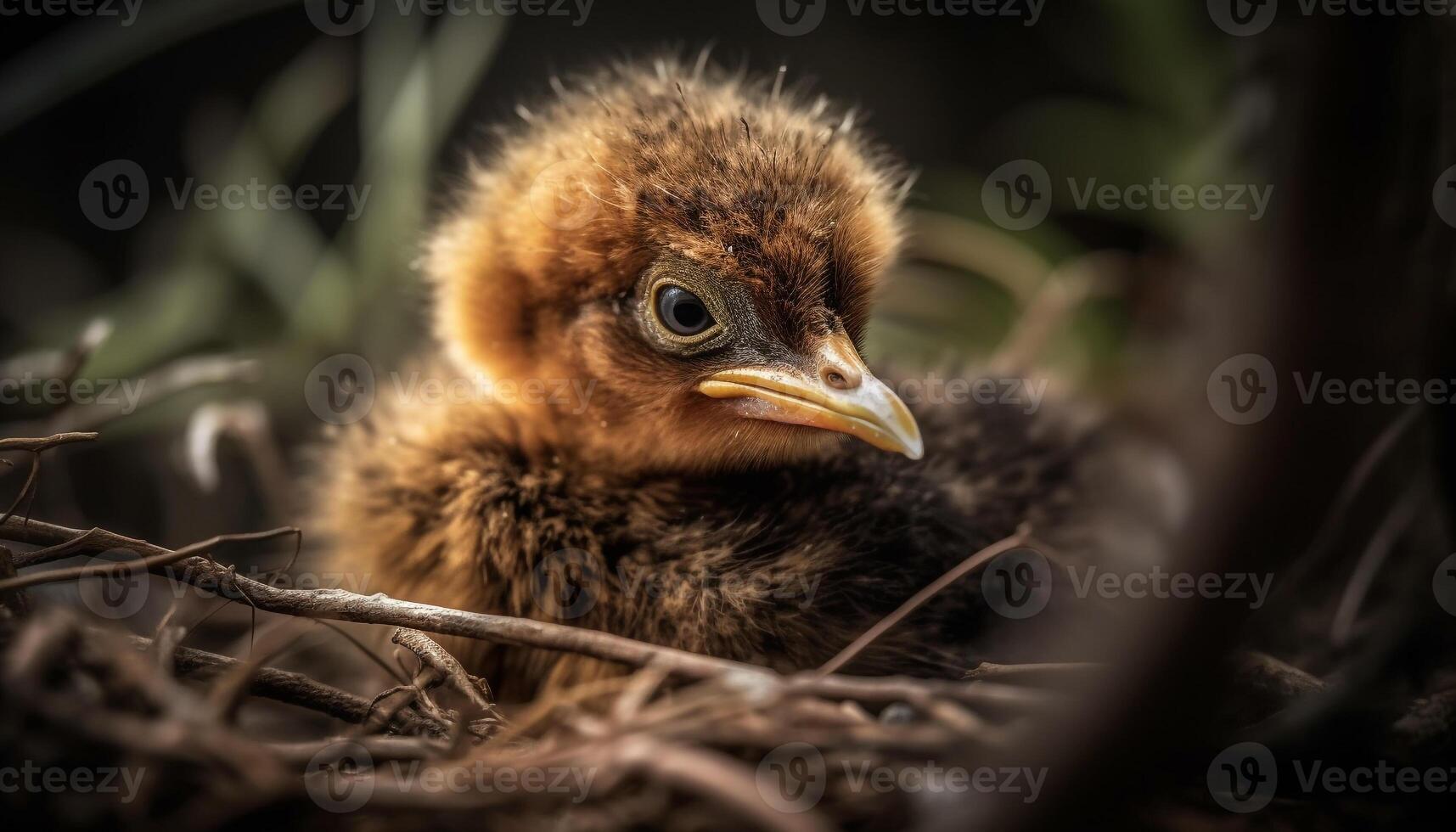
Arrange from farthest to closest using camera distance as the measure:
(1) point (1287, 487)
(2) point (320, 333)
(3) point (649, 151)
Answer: (2) point (320, 333)
(3) point (649, 151)
(1) point (1287, 487)

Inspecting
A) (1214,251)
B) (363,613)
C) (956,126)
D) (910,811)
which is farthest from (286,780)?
(956,126)

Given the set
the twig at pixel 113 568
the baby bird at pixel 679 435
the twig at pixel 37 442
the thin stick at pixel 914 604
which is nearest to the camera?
the twig at pixel 113 568

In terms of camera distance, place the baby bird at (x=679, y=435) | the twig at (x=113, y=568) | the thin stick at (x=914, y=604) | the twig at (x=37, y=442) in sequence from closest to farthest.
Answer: the twig at (x=113, y=568) → the thin stick at (x=914, y=604) → the twig at (x=37, y=442) → the baby bird at (x=679, y=435)

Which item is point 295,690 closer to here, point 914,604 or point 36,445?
point 36,445

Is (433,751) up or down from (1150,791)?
down

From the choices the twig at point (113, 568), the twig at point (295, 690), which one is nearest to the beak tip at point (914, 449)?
the twig at point (295, 690)

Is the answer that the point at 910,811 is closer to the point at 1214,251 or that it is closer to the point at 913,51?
the point at 1214,251

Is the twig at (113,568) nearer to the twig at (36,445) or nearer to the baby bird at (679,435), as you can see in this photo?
the twig at (36,445)

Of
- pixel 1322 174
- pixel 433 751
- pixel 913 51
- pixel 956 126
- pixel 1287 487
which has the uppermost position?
pixel 913 51
